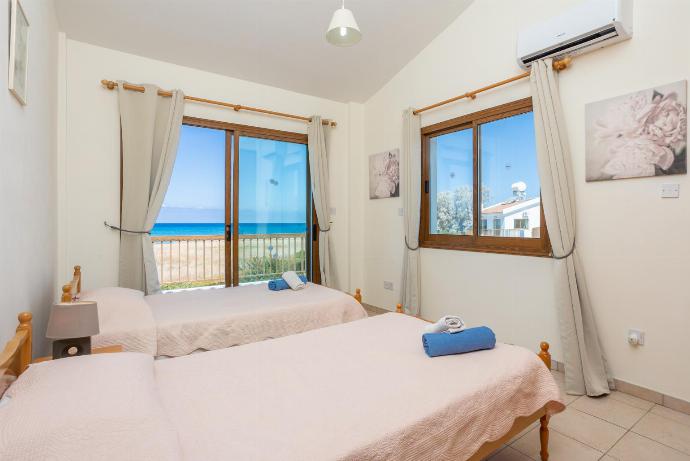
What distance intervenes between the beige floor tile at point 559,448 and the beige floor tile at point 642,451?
0.11m

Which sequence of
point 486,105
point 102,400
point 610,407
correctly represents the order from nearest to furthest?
point 102,400 < point 610,407 < point 486,105

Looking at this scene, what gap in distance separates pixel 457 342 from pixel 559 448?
2.80ft

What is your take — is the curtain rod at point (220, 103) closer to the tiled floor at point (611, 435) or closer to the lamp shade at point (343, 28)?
the lamp shade at point (343, 28)

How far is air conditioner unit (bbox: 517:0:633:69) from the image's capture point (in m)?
2.34

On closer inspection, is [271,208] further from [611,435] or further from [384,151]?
[611,435]

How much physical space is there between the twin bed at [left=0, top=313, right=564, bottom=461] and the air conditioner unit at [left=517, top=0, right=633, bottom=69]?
2168 mm

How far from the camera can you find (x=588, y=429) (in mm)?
2039

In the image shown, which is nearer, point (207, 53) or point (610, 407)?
point (610, 407)

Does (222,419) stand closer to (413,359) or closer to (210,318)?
(413,359)

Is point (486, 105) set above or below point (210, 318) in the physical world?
above

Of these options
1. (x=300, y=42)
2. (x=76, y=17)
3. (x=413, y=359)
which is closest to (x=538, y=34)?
(x=300, y=42)

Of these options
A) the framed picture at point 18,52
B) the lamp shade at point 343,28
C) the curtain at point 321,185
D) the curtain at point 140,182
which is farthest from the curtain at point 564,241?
the curtain at point 140,182

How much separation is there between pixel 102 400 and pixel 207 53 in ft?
11.5

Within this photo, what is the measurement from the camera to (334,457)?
39.4 inches
